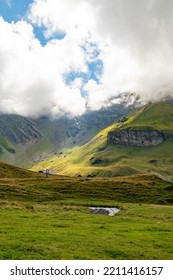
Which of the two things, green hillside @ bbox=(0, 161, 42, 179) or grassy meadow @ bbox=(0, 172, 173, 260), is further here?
green hillside @ bbox=(0, 161, 42, 179)

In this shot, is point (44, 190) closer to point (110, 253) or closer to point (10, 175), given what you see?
point (10, 175)

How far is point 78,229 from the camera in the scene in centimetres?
3888

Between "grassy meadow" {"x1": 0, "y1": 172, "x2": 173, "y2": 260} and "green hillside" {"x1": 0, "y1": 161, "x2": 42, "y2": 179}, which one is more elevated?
"green hillside" {"x1": 0, "y1": 161, "x2": 42, "y2": 179}

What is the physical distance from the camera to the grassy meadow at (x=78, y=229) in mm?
27438

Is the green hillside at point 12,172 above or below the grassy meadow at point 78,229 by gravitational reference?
above

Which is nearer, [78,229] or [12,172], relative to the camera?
[78,229]

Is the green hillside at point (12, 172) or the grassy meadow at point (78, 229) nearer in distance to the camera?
the grassy meadow at point (78, 229)

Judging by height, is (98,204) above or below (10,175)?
below

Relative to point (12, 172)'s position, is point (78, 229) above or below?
below

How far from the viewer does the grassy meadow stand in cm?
2744
